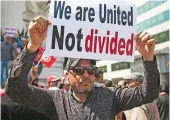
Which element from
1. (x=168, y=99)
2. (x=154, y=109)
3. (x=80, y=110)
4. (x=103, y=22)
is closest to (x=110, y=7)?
(x=103, y=22)

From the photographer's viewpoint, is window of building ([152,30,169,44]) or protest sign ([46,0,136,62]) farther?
window of building ([152,30,169,44])

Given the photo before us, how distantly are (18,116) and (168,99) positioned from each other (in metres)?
3.41

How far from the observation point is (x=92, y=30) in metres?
2.40

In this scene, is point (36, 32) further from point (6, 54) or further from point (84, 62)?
point (6, 54)

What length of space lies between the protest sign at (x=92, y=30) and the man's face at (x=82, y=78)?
0.26ft

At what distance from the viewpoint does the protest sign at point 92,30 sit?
233 centimetres

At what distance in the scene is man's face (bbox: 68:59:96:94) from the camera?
226cm

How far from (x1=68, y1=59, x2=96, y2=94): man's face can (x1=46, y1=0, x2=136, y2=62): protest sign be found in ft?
0.26

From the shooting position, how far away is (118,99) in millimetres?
2334

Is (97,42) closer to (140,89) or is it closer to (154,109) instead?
(140,89)

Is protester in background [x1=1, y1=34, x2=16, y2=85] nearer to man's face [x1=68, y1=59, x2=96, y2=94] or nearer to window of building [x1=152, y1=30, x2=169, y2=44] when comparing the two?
man's face [x1=68, y1=59, x2=96, y2=94]

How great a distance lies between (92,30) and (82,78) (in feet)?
Result: 1.16

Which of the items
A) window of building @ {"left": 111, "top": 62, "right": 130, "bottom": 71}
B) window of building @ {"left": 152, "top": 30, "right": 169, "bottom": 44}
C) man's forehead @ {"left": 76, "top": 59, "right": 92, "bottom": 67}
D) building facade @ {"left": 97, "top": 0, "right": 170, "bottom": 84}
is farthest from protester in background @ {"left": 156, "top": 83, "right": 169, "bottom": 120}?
window of building @ {"left": 111, "top": 62, "right": 130, "bottom": 71}

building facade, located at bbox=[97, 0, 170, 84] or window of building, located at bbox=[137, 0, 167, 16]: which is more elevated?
window of building, located at bbox=[137, 0, 167, 16]
